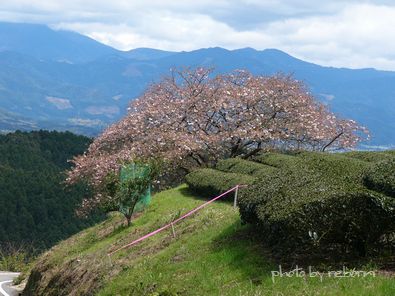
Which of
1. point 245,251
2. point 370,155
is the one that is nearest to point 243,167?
point 370,155

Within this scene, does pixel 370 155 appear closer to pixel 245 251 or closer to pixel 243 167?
pixel 243 167

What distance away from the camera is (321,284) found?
7773mm

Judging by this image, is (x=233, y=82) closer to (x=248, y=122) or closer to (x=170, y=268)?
(x=248, y=122)

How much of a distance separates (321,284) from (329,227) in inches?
42.6

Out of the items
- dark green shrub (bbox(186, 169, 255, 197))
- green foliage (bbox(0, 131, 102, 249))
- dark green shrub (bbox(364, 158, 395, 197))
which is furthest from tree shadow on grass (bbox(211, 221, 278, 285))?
green foliage (bbox(0, 131, 102, 249))

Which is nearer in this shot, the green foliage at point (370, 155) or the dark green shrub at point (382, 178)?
the dark green shrub at point (382, 178)

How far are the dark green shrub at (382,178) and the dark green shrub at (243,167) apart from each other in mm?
9104

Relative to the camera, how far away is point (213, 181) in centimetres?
2002

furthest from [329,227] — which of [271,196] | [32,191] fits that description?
[32,191]

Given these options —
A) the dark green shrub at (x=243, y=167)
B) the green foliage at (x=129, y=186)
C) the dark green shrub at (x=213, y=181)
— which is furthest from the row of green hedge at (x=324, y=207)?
the dark green shrub at (x=243, y=167)

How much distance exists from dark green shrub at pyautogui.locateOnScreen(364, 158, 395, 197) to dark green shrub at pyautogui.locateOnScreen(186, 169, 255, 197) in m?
8.04

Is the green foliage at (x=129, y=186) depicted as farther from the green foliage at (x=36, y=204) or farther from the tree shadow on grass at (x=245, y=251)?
the green foliage at (x=36, y=204)

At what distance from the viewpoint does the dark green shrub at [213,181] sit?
18.9 metres

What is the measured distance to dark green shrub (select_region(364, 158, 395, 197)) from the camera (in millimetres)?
9120
